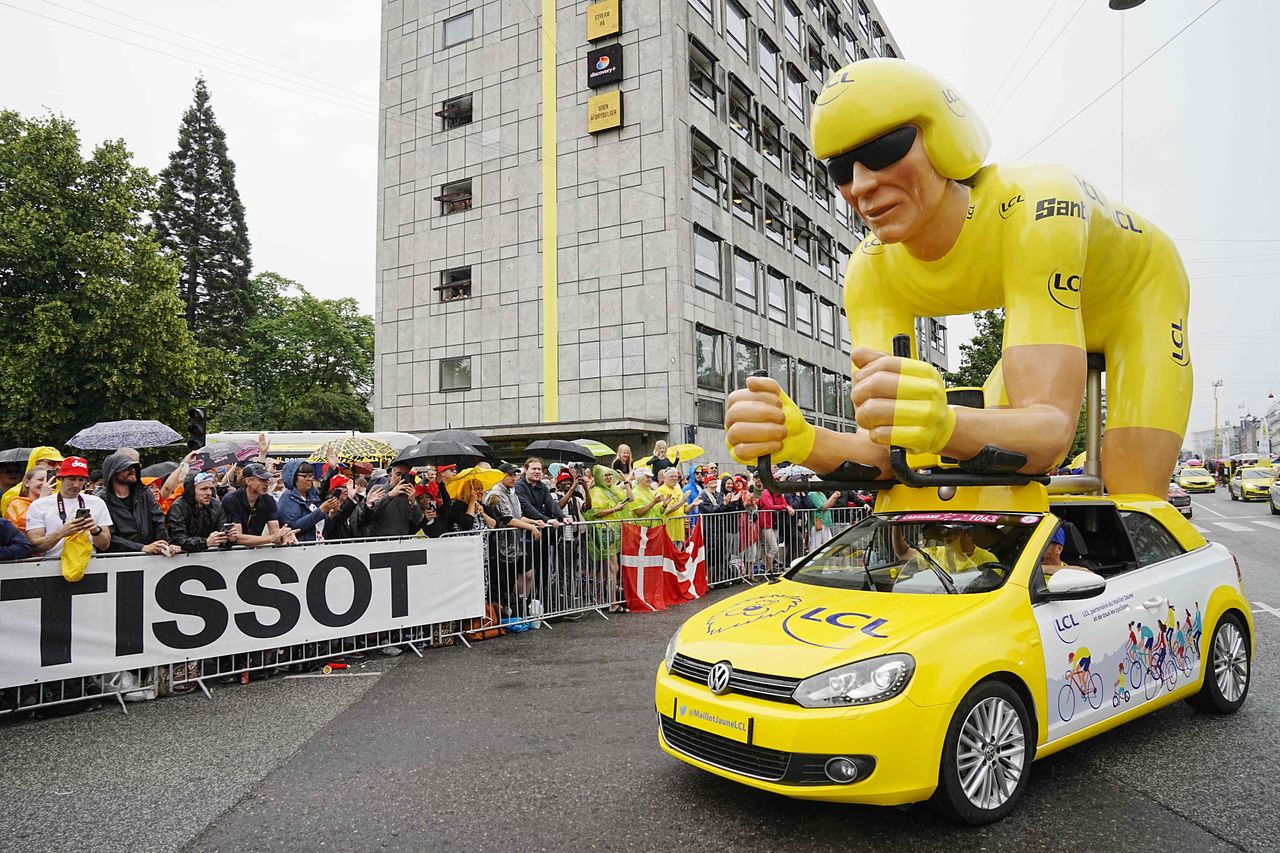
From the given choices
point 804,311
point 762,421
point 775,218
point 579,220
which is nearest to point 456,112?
point 579,220

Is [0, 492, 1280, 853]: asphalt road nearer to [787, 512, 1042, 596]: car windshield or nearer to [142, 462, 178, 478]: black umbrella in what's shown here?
[787, 512, 1042, 596]: car windshield

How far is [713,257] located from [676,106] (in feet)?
16.6

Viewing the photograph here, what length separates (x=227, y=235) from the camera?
4606 cm

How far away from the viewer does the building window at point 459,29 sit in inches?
1158

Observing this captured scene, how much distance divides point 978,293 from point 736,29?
97.0 ft

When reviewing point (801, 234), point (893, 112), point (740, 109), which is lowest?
point (893, 112)

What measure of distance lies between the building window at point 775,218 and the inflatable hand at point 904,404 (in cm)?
2908

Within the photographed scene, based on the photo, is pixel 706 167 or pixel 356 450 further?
pixel 706 167

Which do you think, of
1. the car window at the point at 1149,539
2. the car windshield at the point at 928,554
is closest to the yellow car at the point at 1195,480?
the car window at the point at 1149,539

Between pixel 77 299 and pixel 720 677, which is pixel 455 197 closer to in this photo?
pixel 77 299

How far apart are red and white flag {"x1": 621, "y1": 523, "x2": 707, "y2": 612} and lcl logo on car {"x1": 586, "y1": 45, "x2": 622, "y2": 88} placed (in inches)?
792

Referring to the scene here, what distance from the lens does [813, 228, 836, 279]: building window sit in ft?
122

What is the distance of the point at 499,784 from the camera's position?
14.4ft

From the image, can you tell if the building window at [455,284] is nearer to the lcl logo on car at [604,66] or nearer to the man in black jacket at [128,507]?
the lcl logo on car at [604,66]
